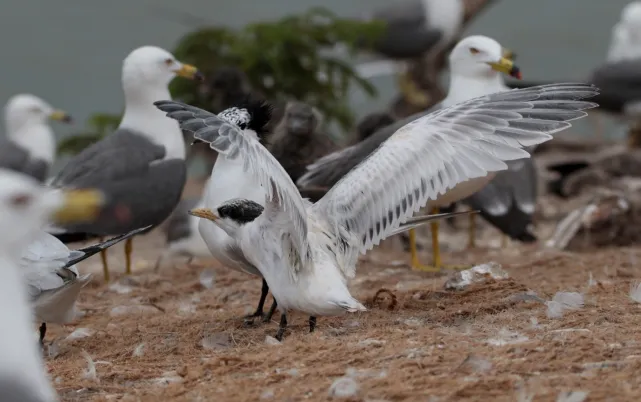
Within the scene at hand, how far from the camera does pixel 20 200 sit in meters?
3.45

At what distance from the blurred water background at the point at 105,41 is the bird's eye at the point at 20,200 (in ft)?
37.3

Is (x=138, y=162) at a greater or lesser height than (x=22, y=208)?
lesser

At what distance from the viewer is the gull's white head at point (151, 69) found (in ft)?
28.3

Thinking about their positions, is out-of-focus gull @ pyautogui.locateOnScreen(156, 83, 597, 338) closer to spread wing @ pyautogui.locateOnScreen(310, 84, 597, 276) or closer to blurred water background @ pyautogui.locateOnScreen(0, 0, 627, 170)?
spread wing @ pyautogui.locateOnScreen(310, 84, 597, 276)

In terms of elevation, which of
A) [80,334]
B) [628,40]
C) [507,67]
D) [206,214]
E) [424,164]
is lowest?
[80,334]

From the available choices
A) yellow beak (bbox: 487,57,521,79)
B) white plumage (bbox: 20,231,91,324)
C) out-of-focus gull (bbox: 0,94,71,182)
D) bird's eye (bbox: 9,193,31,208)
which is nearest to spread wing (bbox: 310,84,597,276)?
white plumage (bbox: 20,231,91,324)

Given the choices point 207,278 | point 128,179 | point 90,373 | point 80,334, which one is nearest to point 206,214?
point 90,373

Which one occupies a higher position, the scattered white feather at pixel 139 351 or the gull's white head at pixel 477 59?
the gull's white head at pixel 477 59

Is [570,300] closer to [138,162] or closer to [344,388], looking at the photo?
[344,388]

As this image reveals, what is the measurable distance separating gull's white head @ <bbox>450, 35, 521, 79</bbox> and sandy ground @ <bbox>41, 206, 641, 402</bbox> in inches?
59.0

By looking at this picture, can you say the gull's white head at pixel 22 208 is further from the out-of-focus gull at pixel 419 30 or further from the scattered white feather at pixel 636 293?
the out-of-focus gull at pixel 419 30

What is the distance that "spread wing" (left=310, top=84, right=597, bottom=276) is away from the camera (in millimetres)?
5602

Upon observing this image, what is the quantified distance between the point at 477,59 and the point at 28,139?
4.19 metres

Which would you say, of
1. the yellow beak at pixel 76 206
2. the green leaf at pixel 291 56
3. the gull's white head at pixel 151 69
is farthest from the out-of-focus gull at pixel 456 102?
the green leaf at pixel 291 56
